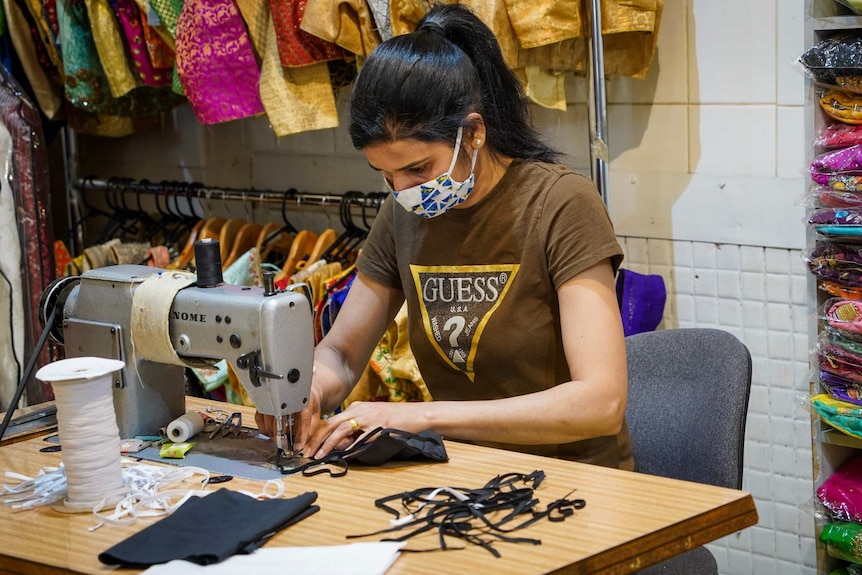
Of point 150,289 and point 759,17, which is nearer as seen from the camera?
point 150,289

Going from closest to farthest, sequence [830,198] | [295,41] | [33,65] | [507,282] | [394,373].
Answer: [507,282] → [830,198] → [394,373] → [295,41] → [33,65]

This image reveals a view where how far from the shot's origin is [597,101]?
2.69m

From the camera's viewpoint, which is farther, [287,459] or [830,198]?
[830,198]

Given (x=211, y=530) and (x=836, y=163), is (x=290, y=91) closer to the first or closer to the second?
(x=836, y=163)

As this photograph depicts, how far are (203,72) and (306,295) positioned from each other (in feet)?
5.04

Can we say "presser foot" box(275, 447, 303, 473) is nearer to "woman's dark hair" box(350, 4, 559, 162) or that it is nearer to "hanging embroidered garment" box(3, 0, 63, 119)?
"woman's dark hair" box(350, 4, 559, 162)

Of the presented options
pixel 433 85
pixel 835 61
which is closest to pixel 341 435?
pixel 433 85

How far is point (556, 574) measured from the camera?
1309 millimetres

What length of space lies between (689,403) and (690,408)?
1 centimetres

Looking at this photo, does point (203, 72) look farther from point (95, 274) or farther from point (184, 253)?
point (95, 274)

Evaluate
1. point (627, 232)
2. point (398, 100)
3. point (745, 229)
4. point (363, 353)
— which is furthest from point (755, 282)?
point (398, 100)

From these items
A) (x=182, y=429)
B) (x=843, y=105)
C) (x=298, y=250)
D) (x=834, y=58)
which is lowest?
(x=182, y=429)

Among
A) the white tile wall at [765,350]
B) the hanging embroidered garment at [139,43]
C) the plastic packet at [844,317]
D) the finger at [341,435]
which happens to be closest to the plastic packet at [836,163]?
the plastic packet at [844,317]

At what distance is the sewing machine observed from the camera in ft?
5.52
